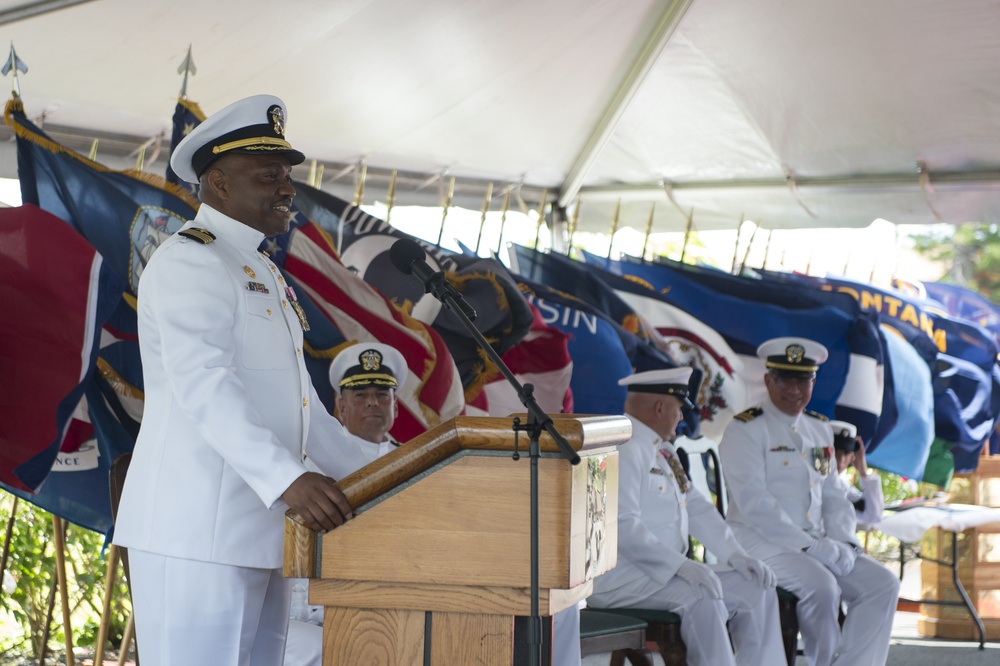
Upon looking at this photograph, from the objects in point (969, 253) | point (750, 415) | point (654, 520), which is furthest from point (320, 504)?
point (969, 253)

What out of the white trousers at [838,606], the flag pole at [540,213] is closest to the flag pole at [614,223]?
the flag pole at [540,213]

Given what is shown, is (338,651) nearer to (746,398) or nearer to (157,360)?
(157,360)

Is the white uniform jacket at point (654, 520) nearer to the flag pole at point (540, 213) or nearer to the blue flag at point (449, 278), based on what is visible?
the blue flag at point (449, 278)

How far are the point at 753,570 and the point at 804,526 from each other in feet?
2.77

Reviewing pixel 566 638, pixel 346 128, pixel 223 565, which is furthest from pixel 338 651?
pixel 346 128

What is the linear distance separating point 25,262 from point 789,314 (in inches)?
189

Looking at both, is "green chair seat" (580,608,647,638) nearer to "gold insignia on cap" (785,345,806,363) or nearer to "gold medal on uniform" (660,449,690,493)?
"gold medal on uniform" (660,449,690,493)

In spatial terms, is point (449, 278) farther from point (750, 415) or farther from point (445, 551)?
point (445, 551)

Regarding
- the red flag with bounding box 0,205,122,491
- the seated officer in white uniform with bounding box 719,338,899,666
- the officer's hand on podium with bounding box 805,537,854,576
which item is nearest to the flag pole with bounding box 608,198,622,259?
the seated officer in white uniform with bounding box 719,338,899,666

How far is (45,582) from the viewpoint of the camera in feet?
18.0

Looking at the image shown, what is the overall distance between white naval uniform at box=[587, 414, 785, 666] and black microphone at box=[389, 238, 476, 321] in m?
2.28

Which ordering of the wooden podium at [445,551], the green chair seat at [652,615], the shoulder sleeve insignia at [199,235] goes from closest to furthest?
the wooden podium at [445,551]
the shoulder sleeve insignia at [199,235]
the green chair seat at [652,615]

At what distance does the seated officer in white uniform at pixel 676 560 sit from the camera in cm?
434

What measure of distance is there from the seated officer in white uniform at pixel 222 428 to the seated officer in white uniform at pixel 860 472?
4.78 m
